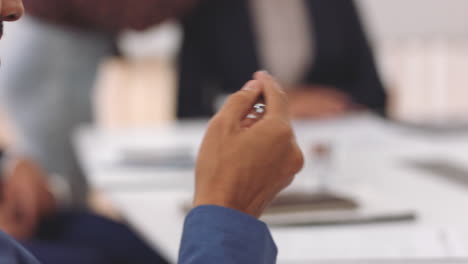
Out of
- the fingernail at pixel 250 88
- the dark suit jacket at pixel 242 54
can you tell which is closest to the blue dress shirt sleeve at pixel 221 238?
the fingernail at pixel 250 88

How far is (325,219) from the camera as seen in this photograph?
0.81m

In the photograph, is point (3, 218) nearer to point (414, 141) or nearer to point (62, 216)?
point (62, 216)

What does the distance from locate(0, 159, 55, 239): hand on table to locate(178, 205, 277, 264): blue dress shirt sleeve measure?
0.69 m

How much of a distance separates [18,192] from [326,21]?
1.25m

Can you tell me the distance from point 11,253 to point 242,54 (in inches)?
66.1

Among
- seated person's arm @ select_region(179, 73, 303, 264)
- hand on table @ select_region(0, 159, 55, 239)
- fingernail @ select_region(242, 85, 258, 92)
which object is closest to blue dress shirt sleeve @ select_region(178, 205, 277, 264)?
seated person's arm @ select_region(179, 73, 303, 264)

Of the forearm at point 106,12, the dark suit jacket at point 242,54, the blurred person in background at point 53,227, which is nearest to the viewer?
the blurred person in background at point 53,227

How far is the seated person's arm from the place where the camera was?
1.62ft

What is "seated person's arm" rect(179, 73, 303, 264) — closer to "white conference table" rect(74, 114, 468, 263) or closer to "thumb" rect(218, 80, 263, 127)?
"thumb" rect(218, 80, 263, 127)

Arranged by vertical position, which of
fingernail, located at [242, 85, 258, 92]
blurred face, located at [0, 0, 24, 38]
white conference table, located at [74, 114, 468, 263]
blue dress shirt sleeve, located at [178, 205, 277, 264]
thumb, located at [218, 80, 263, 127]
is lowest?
white conference table, located at [74, 114, 468, 263]

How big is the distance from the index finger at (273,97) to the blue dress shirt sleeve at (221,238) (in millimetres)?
97

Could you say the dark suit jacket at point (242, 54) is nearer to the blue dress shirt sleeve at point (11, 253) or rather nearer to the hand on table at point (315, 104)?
the hand on table at point (315, 104)

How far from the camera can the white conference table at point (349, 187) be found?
0.72 m

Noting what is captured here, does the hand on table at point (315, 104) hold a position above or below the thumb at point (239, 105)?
below
